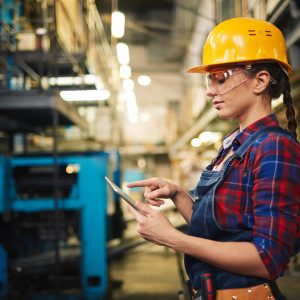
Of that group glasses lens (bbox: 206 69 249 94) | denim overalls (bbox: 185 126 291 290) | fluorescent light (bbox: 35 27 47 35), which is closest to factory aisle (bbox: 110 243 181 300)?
fluorescent light (bbox: 35 27 47 35)

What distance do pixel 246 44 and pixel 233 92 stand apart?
0.67ft

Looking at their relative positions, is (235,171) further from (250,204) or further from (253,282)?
(253,282)

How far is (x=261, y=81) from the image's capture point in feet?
5.16

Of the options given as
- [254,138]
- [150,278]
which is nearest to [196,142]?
[150,278]

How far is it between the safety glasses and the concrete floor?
12.3 ft

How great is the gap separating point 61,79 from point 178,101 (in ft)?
56.2

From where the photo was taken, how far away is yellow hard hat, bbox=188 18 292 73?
1.59 m

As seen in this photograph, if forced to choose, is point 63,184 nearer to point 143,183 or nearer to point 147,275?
point 147,275

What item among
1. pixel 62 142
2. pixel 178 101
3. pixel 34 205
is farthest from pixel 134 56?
pixel 34 205

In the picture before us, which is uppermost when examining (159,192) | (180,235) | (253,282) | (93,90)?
(93,90)

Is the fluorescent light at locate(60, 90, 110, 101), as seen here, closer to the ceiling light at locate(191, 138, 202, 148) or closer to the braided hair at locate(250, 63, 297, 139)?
the braided hair at locate(250, 63, 297, 139)

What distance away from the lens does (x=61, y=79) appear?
749 centimetres

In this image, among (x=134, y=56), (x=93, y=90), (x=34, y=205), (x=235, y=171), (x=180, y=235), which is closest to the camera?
(x=180, y=235)

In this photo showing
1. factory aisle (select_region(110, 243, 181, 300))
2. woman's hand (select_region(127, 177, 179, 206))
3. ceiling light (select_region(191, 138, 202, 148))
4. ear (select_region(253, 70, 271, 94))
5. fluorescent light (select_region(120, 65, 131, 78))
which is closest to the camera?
ear (select_region(253, 70, 271, 94))
